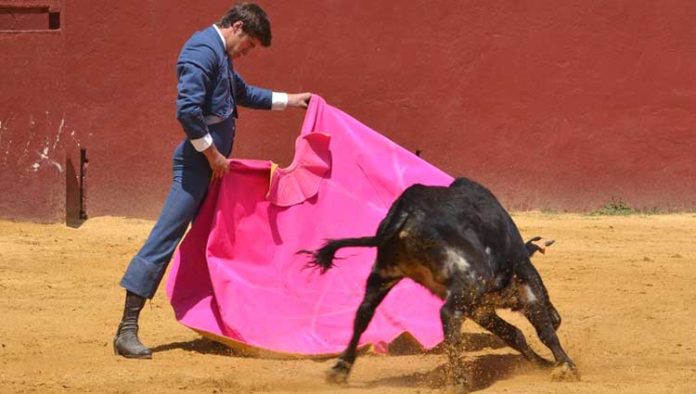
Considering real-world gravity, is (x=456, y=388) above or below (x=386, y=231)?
below

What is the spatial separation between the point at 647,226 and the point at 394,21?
2593mm

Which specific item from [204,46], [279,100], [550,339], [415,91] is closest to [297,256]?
[279,100]

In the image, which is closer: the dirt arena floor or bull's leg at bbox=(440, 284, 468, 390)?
bull's leg at bbox=(440, 284, 468, 390)

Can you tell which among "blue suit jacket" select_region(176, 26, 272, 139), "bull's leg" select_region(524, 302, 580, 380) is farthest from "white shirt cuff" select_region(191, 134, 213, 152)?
"bull's leg" select_region(524, 302, 580, 380)

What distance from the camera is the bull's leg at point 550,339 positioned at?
5.14 metres

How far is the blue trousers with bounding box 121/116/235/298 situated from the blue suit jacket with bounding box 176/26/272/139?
129 millimetres

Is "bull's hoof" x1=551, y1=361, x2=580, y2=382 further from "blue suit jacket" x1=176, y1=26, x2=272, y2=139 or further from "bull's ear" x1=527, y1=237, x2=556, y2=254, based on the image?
"blue suit jacket" x1=176, y1=26, x2=272, y2=139

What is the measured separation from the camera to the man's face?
563 cm

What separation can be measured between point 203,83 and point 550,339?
1.86m

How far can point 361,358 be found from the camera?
5.71 m

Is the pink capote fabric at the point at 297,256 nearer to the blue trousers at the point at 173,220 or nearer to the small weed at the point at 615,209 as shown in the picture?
the blue trousers at the point at 173,220

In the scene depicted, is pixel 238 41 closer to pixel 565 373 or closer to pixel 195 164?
pixel 195 164

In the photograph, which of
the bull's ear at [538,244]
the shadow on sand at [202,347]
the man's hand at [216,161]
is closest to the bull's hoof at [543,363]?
the bull's ear at [538,244]

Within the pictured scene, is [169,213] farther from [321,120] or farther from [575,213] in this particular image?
[575,213]
